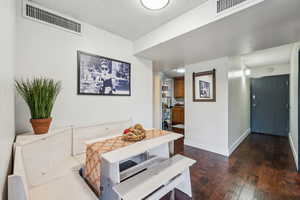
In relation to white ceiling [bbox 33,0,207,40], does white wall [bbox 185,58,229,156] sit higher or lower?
lower

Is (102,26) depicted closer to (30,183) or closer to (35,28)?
(35,28)

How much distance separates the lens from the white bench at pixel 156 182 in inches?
42.7

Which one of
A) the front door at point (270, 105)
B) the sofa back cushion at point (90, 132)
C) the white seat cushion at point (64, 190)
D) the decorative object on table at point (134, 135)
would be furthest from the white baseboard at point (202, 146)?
the front door at point (270, 105)

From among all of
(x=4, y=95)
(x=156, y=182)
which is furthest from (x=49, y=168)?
(x=156, y=182)

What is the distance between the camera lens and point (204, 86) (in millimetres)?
3105

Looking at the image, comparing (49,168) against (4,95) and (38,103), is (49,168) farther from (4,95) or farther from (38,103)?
(4,95)

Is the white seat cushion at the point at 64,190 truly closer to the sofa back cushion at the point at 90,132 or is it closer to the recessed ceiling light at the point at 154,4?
the sofa back cushion at the point at 90,132

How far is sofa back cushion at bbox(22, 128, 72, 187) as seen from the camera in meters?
1.14

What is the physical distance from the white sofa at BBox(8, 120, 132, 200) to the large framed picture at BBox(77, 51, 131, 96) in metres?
0.65

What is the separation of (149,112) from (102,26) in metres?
1.83

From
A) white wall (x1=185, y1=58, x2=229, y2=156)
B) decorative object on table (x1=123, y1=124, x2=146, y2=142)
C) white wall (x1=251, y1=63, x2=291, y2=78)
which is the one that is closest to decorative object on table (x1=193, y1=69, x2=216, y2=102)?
white wall (x1=185, y1=58, x2=229, y2=156)

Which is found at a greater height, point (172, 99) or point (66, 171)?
point (172, 99)

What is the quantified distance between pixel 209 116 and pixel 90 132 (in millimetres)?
2475

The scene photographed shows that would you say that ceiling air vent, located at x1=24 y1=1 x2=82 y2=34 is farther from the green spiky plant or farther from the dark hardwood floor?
the dark hardwood floor
